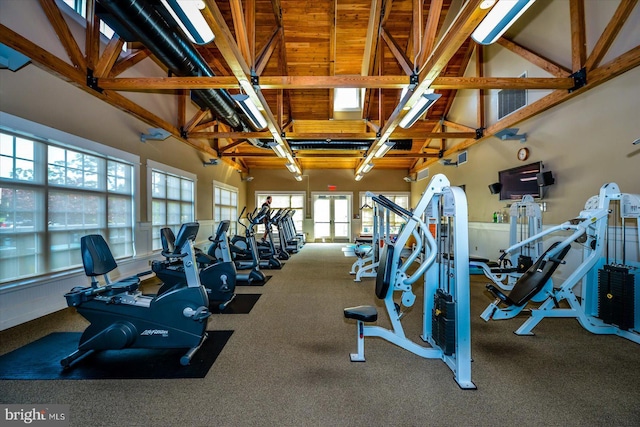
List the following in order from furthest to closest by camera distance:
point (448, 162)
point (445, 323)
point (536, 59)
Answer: point (448, 162) < point (536, 59) < point (445, 323)

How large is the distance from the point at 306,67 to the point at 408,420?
822 cm

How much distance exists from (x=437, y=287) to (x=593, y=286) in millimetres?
1969

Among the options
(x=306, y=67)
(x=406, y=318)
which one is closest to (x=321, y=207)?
(x=306, y=67)

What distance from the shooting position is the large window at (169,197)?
571 centimetres

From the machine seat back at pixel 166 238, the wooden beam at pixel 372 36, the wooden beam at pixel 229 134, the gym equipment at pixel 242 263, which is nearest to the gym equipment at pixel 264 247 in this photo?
the gym equipment at pixel 242 263

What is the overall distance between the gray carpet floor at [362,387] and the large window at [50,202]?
0.83m

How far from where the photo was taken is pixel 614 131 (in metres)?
3.59

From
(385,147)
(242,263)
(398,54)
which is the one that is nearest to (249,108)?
(398,54)

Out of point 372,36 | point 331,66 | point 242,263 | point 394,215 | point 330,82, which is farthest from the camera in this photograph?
point 394,215

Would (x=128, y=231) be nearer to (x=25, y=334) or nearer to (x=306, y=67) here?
(x=25, y=334)

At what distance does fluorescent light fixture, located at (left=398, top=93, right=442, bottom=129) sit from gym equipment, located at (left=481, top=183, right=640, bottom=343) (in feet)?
7.08

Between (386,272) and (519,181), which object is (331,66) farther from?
(386,272)

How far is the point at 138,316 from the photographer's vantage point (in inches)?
96.0

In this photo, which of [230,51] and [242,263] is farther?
[242,263]
